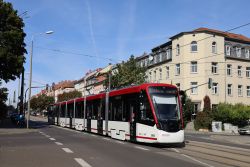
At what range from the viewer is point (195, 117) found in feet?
194

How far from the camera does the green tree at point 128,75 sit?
6047 centimetres

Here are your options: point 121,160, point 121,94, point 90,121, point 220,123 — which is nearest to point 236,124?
point 220,123

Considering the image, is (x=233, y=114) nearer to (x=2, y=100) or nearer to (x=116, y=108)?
(x=2, y=100)

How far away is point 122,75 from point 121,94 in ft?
125

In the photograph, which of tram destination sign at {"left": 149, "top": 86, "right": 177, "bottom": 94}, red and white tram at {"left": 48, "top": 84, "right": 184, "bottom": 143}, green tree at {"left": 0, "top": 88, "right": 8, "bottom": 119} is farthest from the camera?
green tree at {"left": 0, "top": 88, "right": 8, "bottom": 119}

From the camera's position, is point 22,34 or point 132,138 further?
point 22,34

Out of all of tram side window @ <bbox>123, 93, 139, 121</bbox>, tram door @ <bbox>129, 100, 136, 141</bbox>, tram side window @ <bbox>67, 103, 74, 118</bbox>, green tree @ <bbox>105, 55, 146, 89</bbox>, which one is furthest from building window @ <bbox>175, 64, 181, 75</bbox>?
tram door @ <bbox>129, 100, 136, 141</bbox>

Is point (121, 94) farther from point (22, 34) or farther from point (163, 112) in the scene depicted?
point (22, 34)

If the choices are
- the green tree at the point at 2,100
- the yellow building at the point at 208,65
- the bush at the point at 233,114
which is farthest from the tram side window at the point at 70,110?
the yellow building at the point at 208,65

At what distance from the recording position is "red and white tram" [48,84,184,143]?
18.9 metres

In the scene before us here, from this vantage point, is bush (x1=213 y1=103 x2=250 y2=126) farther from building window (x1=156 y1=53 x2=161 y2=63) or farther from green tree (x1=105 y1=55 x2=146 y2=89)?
building window (x1=156 y1=53 x2=161 y2=63)

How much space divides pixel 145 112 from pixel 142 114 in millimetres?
317

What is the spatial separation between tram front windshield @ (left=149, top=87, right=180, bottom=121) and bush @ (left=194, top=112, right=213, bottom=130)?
37192mm

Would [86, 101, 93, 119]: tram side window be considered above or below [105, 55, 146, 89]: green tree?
below
